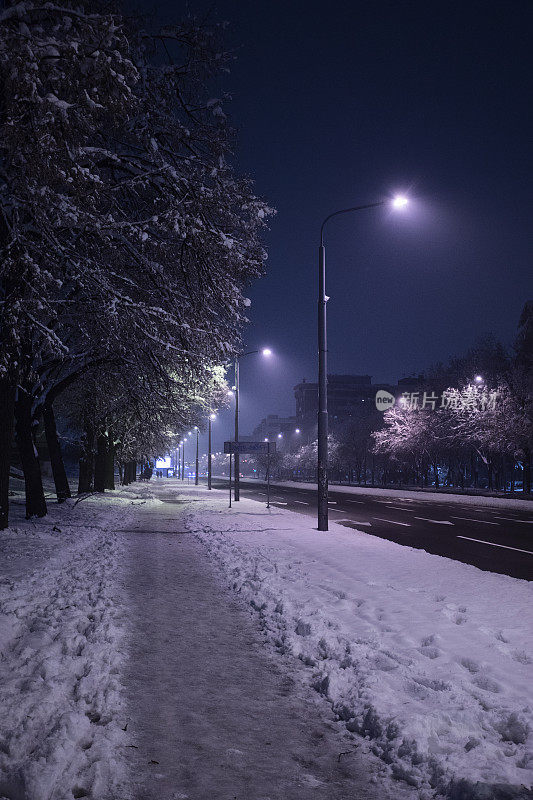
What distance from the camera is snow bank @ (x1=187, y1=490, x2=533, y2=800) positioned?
3.29 m

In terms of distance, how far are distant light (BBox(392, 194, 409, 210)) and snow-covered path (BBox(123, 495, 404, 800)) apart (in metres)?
11.3

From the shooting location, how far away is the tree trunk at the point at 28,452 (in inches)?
599

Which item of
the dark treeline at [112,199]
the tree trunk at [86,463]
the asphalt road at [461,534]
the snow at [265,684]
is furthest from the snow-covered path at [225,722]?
the tree trunk at [86,463]

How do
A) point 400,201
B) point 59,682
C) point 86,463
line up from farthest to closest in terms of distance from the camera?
1. point 86,463
2. point 400,201
3. point 59,682

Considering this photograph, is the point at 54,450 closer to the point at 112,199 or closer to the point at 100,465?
the point at 100,465

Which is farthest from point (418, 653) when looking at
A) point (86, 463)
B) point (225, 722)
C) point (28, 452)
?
point (86, 463)

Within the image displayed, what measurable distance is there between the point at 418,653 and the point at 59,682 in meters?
3.16

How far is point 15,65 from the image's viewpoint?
552cm

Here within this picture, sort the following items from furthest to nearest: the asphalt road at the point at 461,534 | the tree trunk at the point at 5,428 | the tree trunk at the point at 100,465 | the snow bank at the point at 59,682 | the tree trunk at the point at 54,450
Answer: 1. the tree trunk at the point at 100,465
2. the tree trunk at the point at 54,450
3. the tree trunk at the point at 5,428
4. the asphalt road at the point at 461,534
5. the snow bank at the point at 59,682

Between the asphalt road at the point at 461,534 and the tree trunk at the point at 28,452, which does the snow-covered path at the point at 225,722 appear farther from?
the tree trunk at the point at 28,452

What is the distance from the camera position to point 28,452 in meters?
15.2

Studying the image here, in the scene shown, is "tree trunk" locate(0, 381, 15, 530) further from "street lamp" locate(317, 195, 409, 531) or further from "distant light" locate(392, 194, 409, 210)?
"distant light" locate(392, 194, 409, 210)

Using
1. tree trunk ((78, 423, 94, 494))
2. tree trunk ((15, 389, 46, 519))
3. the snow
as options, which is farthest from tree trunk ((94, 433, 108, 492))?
the snow

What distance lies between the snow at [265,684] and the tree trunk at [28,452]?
643cm
